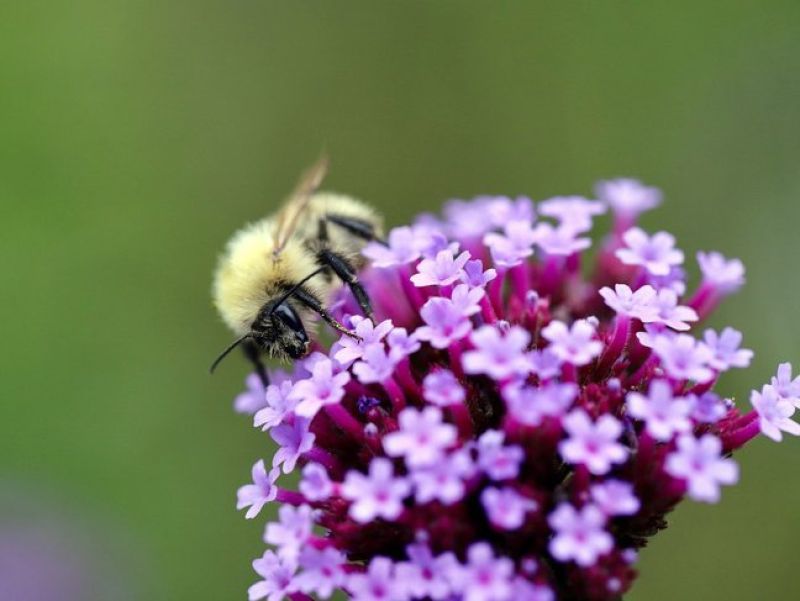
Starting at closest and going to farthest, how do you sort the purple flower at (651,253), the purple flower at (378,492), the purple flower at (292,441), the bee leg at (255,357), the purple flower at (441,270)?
the purple flower at (378,492) → the purple flower at (292,441) → the purple flower at (441,270) → the purple flower at (651,253) → the bee leg at (255,357)

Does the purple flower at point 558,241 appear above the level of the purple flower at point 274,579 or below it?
above

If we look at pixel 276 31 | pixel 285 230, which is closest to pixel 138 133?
pixel 276 31

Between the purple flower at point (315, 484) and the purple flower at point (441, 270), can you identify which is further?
the purple flower at point (441, 270)

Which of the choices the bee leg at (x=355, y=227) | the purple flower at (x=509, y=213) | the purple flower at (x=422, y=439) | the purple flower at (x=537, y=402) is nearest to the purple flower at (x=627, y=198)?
the purple flower at (x=509, y=213)

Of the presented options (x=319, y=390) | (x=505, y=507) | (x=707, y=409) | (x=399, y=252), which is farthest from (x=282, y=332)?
(x=707, y=409)

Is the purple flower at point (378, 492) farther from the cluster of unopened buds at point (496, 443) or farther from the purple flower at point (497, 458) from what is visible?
the purple flower at point (497, 458)

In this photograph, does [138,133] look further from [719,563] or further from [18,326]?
[719,563]
